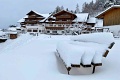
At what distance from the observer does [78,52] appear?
542 cm

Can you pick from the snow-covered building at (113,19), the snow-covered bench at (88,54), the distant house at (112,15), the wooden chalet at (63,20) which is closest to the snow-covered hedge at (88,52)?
the snow-covered bench at (88,54)

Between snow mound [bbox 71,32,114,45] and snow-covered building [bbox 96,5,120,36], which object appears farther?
snow-covered building [bbox 96,5,120,36]

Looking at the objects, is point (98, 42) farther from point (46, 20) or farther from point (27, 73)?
point (46, 20)

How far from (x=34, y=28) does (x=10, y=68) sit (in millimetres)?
36099

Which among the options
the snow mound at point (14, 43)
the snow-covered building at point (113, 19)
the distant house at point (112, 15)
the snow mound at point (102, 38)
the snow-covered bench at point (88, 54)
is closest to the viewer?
the snow-covered bench at point (88, 54)

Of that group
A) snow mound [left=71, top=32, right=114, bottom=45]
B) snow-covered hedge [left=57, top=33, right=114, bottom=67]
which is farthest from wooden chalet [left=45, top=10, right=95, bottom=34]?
snow-covered hedge [left=57, top=33, right=114, bottom=67]

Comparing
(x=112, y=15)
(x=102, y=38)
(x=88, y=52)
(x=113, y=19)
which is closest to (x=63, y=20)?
(x=112, y=15)

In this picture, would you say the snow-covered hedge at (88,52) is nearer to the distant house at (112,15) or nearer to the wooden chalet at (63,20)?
the distant house at (112,15)

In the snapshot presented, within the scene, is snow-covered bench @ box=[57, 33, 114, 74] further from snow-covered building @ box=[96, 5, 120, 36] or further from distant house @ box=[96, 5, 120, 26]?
distant house @ box=[96, 5, 120, 26]

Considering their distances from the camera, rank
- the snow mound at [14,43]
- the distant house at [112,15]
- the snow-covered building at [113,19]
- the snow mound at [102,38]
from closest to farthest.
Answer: the snow mound at [102,38] < the snow mound at [14,43] < the snow-covered building at [113,19] < the distant house at [112,15]

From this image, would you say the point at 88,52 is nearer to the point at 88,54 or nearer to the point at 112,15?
the point at 88,54

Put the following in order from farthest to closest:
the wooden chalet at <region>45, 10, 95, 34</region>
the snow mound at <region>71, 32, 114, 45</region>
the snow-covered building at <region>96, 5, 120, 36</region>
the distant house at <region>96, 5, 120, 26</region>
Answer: the wooden chalet at <region>45, 10, 95, 34</region>, the distant house at <region>96, 5, 120, 26</region>, the snow-covered building at <region>96, 5, 120, 36</region>, the snow mound at <region>71, 32, 114, 45</region>

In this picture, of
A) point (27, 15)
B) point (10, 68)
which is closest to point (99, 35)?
point (10, 68)

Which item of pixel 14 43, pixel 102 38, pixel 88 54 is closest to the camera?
pixel 88 54
